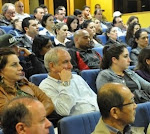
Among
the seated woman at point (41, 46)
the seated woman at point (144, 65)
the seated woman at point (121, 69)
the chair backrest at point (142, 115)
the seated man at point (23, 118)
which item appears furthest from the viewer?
the seated woman at point (41, 46)

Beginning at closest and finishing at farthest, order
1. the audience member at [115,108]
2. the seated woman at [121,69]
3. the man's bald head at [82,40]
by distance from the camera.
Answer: the audience member at [115,108] → the seated woman at [121,69] → the man's bald head at [82,40]

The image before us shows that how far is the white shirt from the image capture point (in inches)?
93.0

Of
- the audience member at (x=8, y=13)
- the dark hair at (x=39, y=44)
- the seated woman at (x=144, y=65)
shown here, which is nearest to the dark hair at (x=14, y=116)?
the seated woman at (x=144, y=65)

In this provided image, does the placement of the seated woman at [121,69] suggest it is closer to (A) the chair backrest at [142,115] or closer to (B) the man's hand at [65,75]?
(B) the man's hand at [65,75]

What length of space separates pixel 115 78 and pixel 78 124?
46.1 inches

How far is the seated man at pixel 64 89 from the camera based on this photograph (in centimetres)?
237

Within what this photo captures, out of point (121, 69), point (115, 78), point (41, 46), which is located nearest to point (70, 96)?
point (115, 78)

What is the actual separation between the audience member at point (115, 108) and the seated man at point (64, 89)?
1.83 ft

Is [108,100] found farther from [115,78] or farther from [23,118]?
[115,78]

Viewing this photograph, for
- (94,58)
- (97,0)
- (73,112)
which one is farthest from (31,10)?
(73,112)

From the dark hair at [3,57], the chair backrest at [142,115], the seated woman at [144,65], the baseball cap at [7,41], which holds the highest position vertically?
the baseball cap at [7,41]

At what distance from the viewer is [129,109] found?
73.2 inches

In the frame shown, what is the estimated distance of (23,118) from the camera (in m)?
1.37

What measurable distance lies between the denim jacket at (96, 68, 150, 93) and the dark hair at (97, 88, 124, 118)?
113cm
